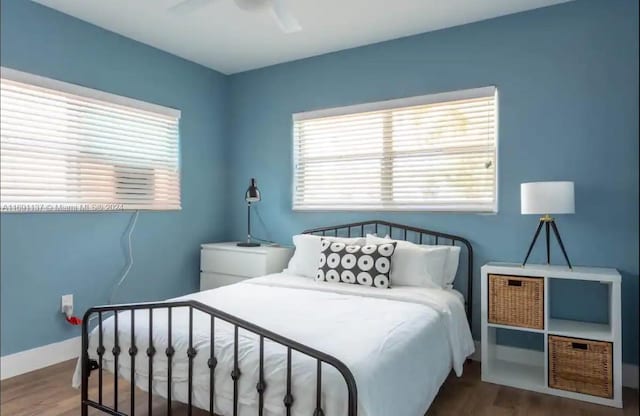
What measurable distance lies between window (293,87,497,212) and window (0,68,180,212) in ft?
3.96

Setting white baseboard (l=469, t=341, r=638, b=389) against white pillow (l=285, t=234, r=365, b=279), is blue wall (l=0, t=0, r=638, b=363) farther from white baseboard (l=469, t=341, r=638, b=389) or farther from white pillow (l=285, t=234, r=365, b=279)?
white pillow (l=285, t=234, r=365, b=279)

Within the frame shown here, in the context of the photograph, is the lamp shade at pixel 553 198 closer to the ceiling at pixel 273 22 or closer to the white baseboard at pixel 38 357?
the ceiling at pixel 273 22

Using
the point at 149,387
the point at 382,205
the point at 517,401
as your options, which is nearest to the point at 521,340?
the point at 517,401

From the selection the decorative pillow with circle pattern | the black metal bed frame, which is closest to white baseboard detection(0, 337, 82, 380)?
the black metal bed frame

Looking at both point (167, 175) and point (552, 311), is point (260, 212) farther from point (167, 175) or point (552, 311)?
point (552, 311)

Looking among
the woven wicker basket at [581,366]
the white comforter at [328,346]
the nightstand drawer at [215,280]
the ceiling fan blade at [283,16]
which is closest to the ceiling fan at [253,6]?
the ceiling fan blade at [283,16]

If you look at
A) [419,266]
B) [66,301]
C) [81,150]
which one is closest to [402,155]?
[419,266]

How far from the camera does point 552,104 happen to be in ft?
9.29

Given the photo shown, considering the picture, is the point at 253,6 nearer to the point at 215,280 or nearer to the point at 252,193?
the point at 252,193

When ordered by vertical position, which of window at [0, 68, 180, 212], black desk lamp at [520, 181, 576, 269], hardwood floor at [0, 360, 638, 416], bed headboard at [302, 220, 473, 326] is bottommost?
hardwood floor at [0, 360, 638, 416]

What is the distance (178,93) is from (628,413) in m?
3.96

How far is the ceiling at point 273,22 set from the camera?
A: 2.84 meters

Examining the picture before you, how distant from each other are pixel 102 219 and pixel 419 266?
2.37 m

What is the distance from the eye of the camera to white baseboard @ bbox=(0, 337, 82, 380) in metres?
2.67
